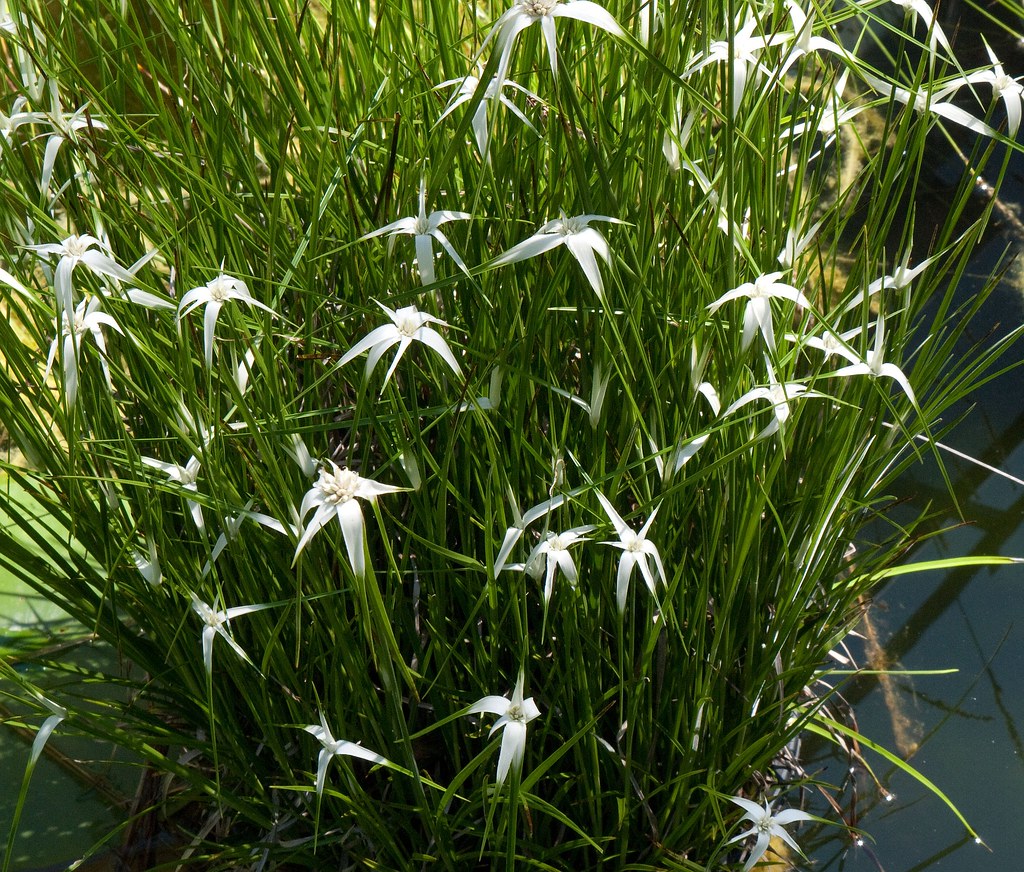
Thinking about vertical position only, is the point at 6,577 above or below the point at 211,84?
below

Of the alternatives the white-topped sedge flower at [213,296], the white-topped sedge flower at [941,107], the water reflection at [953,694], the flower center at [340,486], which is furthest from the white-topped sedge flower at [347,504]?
the water reflection at [953,694]

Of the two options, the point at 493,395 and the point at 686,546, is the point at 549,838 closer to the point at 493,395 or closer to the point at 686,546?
the point at 686,546

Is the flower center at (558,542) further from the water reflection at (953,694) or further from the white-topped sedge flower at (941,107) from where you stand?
the water reflection at (953,694)

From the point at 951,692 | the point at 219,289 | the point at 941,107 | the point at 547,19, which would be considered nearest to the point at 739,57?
the point at 941,107

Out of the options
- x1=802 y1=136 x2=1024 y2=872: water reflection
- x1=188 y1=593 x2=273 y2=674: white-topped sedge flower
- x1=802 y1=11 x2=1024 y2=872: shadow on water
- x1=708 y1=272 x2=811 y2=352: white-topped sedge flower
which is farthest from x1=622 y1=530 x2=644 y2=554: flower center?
x1=802 y1=136 x2=1024 y2=872: water reflection

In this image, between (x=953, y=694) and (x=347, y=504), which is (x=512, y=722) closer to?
(x=347, y=504)

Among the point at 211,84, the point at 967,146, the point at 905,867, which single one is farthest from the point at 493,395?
the point at 967,146
